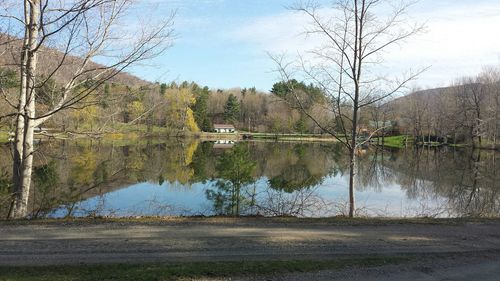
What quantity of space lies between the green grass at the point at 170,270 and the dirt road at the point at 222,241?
405mm

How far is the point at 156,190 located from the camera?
2534 centimetres

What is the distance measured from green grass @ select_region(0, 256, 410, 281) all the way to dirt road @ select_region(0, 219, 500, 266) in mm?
405

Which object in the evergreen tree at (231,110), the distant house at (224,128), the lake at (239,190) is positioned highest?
the evergreen tree at (231,110)

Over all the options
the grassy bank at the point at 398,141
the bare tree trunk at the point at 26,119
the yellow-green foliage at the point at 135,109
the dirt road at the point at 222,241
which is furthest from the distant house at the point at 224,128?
the dirt road at the point at 222,241

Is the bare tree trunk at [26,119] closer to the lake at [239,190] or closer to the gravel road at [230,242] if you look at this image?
the lake at [239,190]

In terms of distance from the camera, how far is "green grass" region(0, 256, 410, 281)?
21.9 ft

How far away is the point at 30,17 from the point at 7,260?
21.9 feet

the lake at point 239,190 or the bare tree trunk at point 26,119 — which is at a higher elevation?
the bare tree trunk at point 26,119

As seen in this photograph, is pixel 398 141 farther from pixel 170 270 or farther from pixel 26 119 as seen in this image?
pixel 170 270

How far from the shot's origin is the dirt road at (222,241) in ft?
26.5

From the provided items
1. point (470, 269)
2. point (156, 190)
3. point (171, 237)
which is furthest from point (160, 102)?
point (156, 190)

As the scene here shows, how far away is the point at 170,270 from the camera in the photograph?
7.01 m

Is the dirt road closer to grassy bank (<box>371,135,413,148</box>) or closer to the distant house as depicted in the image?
grassy bank (<box>371,135,413,148</box>)

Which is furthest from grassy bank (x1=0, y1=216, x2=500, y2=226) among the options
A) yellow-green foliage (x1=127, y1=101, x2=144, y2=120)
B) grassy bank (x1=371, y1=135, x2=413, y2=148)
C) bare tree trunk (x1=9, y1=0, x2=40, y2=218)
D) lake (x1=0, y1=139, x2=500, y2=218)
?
grassy bank (x1=371, y1=135, x2=413, y2=148)
